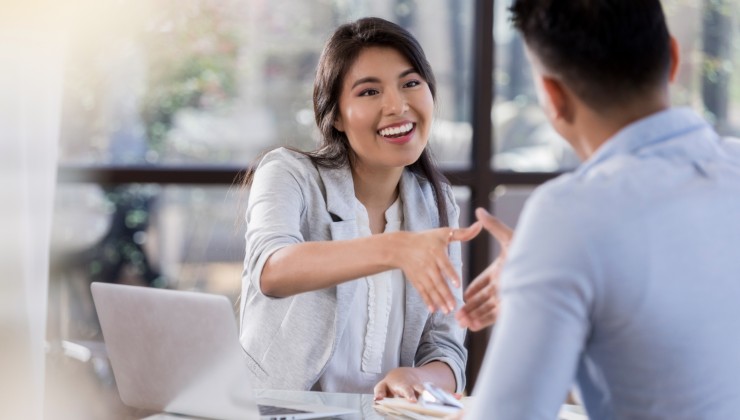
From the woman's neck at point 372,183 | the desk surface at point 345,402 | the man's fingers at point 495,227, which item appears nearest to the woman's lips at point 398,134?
the woman's neck at point 372,183

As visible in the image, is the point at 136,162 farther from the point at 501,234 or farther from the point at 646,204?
the point at 646,204

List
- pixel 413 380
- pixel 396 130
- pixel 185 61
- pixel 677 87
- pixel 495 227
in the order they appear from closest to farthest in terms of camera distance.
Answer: pixel 495 227, pixel 413 380, pixel 396 130, pixel 185 61, pixel 677 87

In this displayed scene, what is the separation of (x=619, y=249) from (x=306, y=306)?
4.05 feet

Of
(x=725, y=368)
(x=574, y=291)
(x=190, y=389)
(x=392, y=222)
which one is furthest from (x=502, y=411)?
(x=392, y=222)

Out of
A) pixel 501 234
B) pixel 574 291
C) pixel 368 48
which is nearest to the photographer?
pixel 574 291

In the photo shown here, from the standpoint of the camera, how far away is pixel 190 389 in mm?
1583

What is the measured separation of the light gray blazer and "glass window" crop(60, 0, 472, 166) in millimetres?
1854

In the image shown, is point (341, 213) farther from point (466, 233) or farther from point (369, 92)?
point (466, 233)

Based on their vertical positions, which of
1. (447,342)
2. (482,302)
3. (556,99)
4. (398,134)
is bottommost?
(447,342)

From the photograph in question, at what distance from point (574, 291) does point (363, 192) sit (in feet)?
4.40

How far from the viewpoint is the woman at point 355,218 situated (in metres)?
2.17

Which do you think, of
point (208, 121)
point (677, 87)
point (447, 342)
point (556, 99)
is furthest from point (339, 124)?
point (677, 87)

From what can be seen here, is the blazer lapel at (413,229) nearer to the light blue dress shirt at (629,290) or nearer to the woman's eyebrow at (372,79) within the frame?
the woman's eyebrow at (372,79)

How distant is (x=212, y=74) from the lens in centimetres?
418
